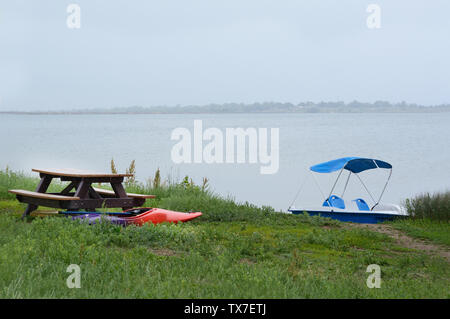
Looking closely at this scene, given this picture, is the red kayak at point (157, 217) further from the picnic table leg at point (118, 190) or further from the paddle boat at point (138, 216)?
the picnic table leg at point (118, 190)

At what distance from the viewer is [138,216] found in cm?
996

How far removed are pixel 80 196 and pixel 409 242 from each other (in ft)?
20.4

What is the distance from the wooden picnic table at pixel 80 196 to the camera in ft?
33.4

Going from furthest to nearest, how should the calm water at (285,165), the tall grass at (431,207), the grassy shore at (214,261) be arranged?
the calm water at (285,165), the tall grass at (431,207), the grassy shore at (214,261)

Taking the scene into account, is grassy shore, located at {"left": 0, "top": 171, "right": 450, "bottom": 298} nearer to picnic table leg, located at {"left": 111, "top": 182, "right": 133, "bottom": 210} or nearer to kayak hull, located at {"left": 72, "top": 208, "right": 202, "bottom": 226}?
kayak hull, located at {"left": 72, "top": 208, "right": 202, "bottom": 226}

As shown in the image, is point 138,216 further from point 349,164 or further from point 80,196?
point 349,164

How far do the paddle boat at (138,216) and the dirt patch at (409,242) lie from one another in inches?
144

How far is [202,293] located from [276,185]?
82.5ft

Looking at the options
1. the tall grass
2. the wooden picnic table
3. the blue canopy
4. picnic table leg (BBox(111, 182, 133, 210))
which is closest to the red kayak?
the wooden picnic table

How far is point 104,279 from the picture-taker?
5746 millimetres

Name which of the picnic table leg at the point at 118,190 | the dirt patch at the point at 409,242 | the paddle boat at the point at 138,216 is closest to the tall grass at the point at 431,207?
the dirt patch at the point at 409,242

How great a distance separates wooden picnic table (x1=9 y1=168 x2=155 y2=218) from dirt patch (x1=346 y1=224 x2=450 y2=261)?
477cm
